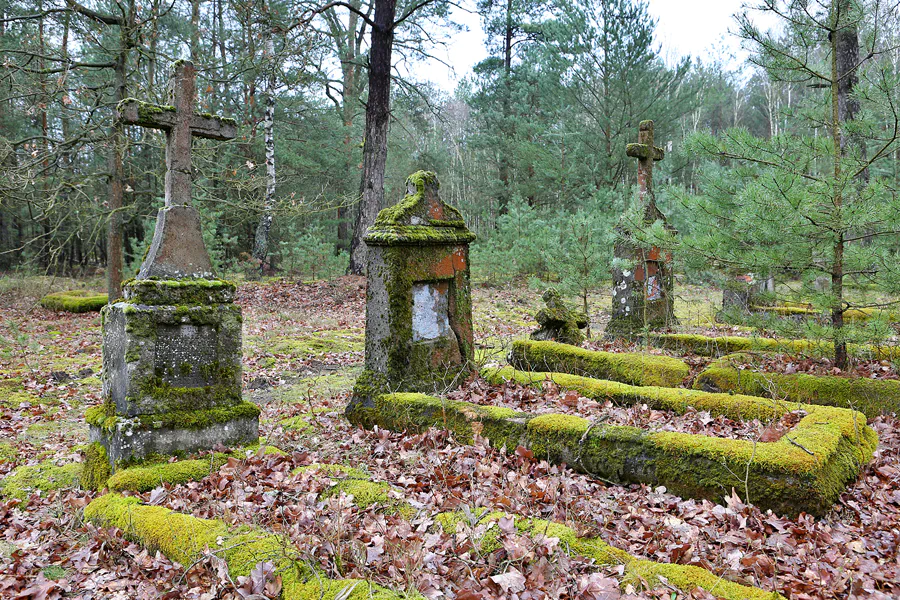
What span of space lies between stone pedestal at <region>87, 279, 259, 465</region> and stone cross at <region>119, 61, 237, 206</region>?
2.92 feet

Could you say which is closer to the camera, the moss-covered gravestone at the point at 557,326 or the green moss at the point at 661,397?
the green moss at the point at 661,397

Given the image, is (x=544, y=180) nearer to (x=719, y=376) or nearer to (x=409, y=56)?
(x=409, y=56)

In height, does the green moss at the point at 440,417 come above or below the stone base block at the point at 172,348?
below

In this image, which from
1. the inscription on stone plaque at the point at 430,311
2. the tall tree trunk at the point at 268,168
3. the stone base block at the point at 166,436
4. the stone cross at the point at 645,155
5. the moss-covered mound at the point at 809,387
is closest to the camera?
the stone base block at the point at 166,436

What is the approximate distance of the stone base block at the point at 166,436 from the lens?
4133 mm

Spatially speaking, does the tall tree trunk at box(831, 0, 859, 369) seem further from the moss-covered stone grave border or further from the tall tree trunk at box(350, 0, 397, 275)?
the tall tree trunk at box(350, 0, 397, 275)

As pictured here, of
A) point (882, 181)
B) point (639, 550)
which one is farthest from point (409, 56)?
point (639, 550)

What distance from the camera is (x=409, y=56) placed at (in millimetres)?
15586

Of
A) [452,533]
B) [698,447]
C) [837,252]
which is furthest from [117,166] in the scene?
[837,252]

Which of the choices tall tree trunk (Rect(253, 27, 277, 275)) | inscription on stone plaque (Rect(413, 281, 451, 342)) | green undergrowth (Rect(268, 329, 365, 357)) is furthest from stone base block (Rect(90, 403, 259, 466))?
tall tree trunk (Rect(253, 27, 277, 275))

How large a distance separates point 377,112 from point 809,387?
11.4 meters

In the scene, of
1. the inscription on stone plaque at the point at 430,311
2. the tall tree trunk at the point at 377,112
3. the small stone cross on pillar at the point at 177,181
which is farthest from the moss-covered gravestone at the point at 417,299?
the tall tree trunk at the point at 377,112

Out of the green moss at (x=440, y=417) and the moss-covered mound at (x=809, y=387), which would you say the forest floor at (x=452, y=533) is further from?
the moss-covered mound at (x=809, y=387)

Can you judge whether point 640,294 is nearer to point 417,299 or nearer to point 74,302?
point 417,299
